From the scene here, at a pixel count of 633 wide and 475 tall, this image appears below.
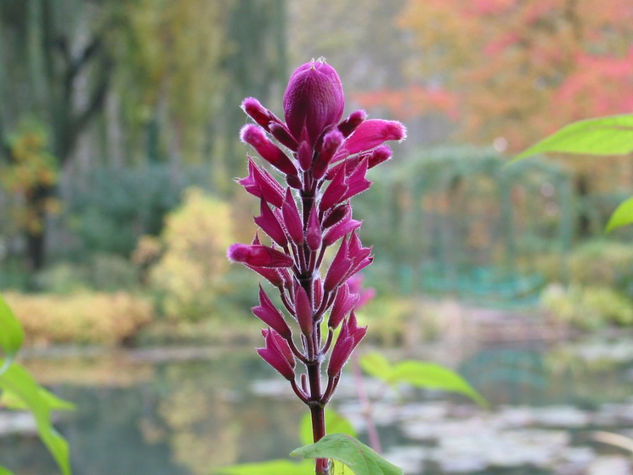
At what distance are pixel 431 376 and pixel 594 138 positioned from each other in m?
0.30

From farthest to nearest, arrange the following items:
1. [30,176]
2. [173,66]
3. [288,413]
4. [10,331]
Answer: [173,66]
[30,176]
[288,413]
[10,331]

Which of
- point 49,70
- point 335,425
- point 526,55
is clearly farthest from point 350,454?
point 526,55

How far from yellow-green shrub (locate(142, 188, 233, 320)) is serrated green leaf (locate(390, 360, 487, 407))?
7.73 metres

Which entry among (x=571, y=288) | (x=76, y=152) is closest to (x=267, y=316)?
(x=571, y=288)

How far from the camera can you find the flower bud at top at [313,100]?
0.99 ft

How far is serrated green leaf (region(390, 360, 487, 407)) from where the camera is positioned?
63cm

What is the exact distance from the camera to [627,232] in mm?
12156

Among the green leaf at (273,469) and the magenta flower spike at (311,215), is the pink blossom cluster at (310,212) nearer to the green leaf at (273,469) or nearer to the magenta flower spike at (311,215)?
the magenta flower spike at (311,215)

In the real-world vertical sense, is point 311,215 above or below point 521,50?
below

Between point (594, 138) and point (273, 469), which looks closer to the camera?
point (594, 138)

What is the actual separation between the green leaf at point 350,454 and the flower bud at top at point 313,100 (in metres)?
0.12

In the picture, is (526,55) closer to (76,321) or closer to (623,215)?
(76,321)

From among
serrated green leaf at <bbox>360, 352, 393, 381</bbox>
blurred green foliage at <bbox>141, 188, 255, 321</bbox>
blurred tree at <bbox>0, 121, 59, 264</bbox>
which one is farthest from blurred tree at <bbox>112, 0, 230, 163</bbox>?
serrated green leaf at <bbox>360, 352, 393, 381</bbox>

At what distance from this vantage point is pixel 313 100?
Result: 307 millimetres
